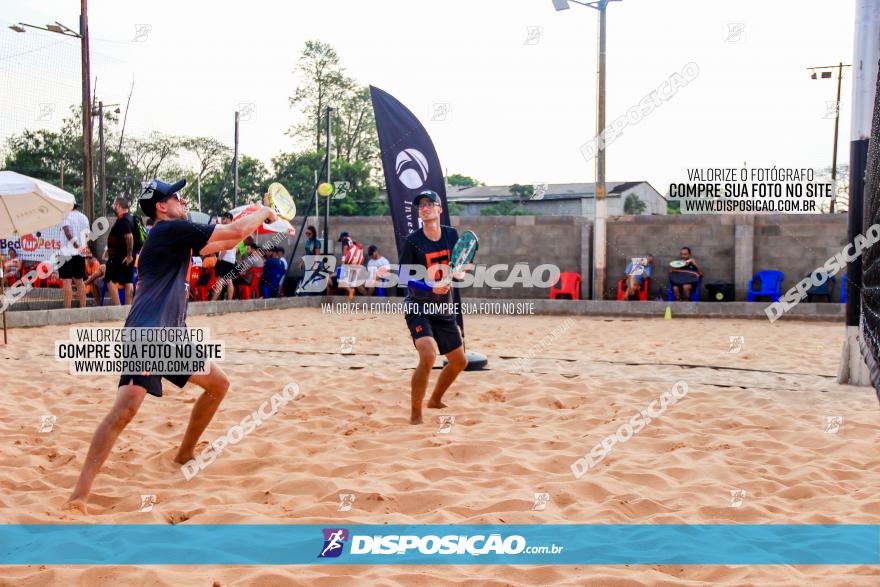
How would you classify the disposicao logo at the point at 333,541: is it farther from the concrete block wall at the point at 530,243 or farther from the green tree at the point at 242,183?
the green tree at the point at 242,183

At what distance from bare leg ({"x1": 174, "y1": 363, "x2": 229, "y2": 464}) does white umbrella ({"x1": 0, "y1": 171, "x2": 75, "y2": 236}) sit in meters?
8.65

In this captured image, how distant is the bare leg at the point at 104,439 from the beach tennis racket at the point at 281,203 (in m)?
1.25

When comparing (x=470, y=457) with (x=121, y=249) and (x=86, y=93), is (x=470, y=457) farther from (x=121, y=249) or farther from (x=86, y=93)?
(x=86, y=93)

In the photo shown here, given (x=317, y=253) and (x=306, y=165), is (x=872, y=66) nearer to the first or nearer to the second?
(x=317, y=253)

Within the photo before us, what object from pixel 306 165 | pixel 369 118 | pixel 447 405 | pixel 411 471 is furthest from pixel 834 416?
pixel 369 118

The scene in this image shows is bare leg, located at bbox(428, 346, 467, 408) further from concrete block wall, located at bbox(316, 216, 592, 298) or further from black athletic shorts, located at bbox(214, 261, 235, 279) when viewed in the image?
concrete block wall, located at bbox(316, 216, 592, 298)

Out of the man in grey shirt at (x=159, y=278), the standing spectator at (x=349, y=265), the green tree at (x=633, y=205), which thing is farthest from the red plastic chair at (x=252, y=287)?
the green tree at (x=633, y=205)

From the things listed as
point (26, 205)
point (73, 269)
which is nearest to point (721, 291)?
point (73, 269)

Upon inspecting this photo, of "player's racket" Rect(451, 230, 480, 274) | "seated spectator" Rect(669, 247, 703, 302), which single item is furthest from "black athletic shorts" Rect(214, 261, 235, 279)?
"seated spectator" Rect(669, 247, 703, 302)

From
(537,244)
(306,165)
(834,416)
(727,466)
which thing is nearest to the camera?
(727,466)

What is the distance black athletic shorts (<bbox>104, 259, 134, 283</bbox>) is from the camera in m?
12.3

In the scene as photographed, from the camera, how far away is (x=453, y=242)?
6047 mm

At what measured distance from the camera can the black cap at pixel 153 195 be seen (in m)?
3.93

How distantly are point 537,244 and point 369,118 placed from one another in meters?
28.2
